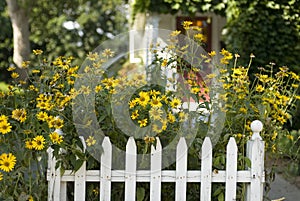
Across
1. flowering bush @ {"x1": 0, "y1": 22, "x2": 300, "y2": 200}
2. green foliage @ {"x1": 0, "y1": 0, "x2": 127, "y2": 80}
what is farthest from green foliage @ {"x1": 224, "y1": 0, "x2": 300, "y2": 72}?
green foliage @ {"x1": 0, "y1": 0, "x2": 127, "y2": 80}

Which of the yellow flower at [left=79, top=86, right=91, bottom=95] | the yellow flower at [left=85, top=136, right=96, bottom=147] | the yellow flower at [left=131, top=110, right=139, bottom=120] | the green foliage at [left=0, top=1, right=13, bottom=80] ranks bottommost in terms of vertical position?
the yellow flower at [left=85, top=136, right=96, bottom=147]

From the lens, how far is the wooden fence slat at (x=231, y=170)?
2295 mm

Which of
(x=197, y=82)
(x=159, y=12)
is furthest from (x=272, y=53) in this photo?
(x=197, y=82)

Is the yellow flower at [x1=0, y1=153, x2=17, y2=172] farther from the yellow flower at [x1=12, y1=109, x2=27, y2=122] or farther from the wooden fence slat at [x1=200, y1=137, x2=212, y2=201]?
the wooden fence slat at [x1=200, y1=137, x2=212, y2=201]

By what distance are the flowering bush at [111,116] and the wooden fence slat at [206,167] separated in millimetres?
50

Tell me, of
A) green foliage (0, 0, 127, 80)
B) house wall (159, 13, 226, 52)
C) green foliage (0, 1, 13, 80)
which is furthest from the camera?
green foliage (0, 0, 127, 80)

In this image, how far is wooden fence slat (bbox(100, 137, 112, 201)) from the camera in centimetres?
225

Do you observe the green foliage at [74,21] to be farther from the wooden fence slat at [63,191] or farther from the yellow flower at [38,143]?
the yellow flower at [38,143]

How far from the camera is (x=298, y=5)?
20.1 feet

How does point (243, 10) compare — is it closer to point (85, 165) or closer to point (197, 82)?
point (197, 82)

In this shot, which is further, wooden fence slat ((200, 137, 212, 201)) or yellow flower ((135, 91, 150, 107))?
wooden fence slat ((200, 137, 212, 201))

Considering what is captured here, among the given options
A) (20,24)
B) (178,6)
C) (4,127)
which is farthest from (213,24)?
(4,127)

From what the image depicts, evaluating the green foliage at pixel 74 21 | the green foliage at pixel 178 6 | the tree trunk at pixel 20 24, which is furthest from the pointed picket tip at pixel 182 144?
the green foliage at pixel 74 21

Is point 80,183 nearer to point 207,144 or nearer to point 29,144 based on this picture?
point 29,144
